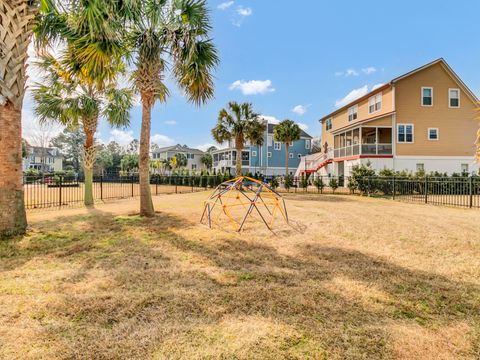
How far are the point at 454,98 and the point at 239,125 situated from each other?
19.5 m

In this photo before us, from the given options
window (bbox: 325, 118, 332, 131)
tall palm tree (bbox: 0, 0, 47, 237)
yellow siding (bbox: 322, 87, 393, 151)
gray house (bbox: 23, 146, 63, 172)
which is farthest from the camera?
gray house (bbox: 23, 146, 63, 172)

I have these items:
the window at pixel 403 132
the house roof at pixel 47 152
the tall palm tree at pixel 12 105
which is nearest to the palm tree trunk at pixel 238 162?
the window at pixel 403 132

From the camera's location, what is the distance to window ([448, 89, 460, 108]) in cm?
2555

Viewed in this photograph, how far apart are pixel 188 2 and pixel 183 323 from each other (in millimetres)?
9606

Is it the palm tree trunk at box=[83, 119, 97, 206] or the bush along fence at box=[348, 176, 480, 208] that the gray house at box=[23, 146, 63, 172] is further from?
the bush along fence at box=[348, 176, 480, 208]

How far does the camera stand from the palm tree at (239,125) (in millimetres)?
24766

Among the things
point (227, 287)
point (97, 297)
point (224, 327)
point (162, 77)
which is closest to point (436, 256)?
point (227, 287)

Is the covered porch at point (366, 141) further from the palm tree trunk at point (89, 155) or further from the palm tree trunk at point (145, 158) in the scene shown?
the palm tree trunk at point (89, 155)

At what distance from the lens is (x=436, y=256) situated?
6.12 meters

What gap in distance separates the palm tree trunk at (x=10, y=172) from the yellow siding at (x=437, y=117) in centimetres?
2695

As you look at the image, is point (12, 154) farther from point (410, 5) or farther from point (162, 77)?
point (410, 5)

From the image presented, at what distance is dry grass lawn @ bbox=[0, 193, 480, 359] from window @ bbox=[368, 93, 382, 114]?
2262cm

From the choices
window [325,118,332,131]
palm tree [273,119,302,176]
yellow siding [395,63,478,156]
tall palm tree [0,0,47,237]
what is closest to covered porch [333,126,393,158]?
yellow siding [395,63,478,156]

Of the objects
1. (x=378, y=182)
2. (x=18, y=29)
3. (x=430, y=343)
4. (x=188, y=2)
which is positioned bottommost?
(x=430, y=343)
